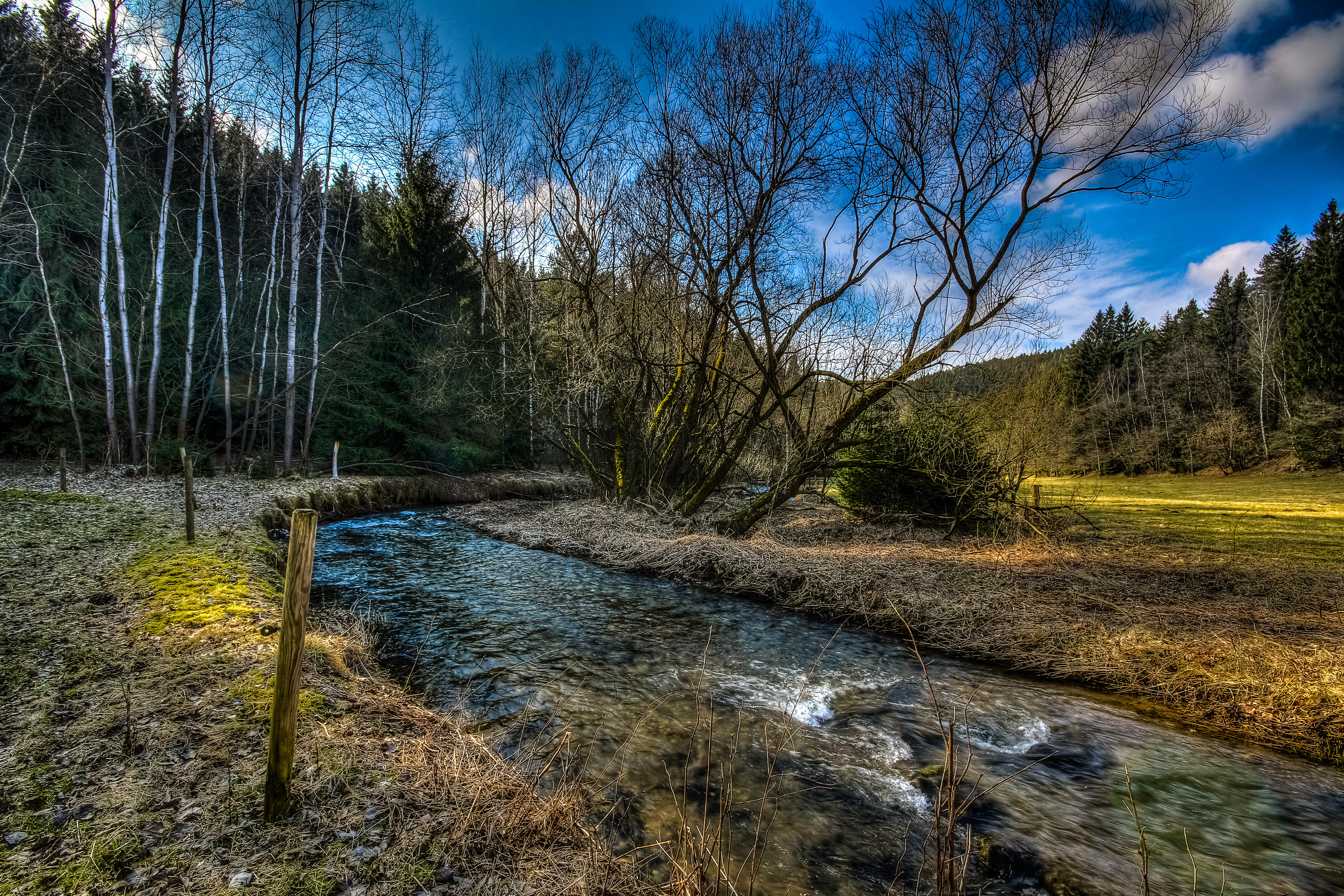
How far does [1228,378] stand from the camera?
3591cm

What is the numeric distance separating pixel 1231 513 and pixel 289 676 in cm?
2424

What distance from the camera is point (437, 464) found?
61.6ft

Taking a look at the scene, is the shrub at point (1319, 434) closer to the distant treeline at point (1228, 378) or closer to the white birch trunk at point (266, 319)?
the distant treeline at point (1228, 378)

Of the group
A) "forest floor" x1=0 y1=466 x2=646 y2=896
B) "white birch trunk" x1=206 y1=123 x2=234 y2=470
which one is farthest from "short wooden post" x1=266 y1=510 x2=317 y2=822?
"white birch trunk" x1=206 y1=123 x2=234 y2=470

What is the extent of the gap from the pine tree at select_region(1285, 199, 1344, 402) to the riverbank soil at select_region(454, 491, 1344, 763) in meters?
29.8

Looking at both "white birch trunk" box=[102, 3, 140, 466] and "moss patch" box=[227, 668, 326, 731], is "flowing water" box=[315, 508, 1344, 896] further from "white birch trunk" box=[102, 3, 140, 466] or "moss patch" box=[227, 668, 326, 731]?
"white birch trunk" box=[102, 3, 140, 466]

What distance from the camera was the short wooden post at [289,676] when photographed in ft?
→ 7.72

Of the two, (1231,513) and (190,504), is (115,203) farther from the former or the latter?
(1231,513)

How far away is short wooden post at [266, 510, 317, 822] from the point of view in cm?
235

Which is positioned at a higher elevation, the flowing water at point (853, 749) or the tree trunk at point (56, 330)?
the tree trunk at point (56, 330)

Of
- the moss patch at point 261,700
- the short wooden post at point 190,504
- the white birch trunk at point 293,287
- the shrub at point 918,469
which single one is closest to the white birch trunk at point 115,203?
the white birch trunk at point 293,287

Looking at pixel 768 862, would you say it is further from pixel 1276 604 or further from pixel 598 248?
pixel 598 248

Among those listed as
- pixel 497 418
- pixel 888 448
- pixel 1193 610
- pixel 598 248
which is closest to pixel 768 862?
pixel 1193 610

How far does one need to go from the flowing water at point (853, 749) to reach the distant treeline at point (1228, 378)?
1422 cm
